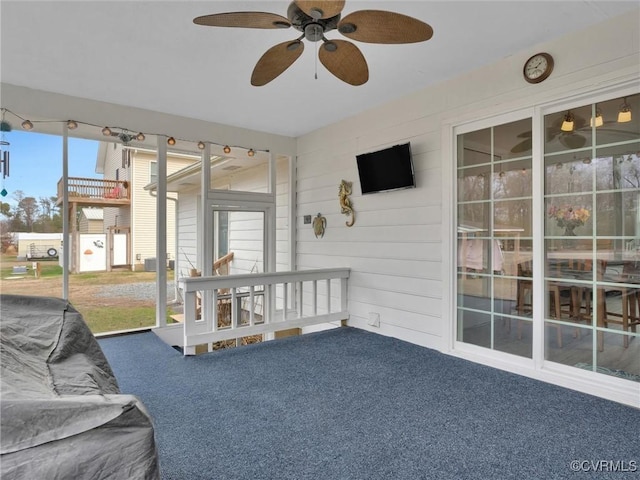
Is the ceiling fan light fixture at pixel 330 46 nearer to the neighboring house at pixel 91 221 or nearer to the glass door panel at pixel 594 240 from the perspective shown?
the glass door panel at pixel 594 240

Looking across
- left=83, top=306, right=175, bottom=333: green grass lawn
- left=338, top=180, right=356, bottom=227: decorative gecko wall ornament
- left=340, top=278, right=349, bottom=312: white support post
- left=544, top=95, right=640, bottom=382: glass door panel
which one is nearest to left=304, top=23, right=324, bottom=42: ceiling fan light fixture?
left=544, top=95, right=640, bottom=382: glass door panel

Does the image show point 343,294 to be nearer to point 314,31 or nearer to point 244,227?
point 244,227

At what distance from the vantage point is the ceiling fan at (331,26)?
6.30ft

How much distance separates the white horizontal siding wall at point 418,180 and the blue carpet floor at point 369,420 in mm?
734

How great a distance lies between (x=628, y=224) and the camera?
262cm

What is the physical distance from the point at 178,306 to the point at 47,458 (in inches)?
186

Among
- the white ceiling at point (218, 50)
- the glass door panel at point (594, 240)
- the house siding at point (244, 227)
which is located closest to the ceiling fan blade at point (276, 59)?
the white ceiling at point (218, 50)

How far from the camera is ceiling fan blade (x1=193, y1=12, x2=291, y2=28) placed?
6.32ft

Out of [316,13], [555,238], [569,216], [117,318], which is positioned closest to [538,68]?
[569,216]

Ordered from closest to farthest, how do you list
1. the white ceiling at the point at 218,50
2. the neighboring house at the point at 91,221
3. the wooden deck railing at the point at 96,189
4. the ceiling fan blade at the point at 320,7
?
the ceiling fan blade at the point at 320,7
the white ceiling at the point at 218,50
the wooden deck railing at the point at 96,189
the neighboring house at the point at 91,221

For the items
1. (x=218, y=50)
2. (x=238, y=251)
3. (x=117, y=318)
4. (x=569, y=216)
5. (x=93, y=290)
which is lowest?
(x=117, y=318)

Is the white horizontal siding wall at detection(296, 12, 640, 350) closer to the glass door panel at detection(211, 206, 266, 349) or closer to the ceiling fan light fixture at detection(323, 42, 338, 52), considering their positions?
the glass door panel at detection(211, 206, 266, 349)

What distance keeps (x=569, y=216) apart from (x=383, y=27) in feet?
6.81

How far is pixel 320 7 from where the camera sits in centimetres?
186
